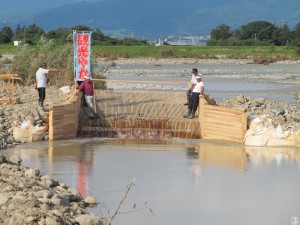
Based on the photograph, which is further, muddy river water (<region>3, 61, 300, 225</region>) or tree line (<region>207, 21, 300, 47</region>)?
tree line (<region>207, 21, 300, 47</region>)

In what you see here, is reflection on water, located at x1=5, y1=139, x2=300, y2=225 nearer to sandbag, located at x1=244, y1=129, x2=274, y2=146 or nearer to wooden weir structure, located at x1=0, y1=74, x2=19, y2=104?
sandbag, located at x1=244, y1=129, x2=274, y2=146

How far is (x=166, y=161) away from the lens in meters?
19.0

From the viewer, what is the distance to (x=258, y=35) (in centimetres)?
13050

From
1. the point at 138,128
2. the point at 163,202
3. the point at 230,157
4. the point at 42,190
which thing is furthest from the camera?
the point at 138,128

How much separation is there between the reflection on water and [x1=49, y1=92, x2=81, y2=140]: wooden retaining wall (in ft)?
1.44

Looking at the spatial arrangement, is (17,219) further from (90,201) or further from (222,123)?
(222,123)

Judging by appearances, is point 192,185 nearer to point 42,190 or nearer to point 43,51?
point 42,190

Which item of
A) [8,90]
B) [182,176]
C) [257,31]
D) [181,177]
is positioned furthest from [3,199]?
[257,31]

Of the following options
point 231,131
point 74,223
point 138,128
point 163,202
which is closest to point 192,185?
point 163,202

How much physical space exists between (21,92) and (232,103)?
25.6ft

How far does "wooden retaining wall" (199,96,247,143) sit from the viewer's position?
22266 millimetres

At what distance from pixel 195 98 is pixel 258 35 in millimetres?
108208

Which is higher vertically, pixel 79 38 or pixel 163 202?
pixel 79 38

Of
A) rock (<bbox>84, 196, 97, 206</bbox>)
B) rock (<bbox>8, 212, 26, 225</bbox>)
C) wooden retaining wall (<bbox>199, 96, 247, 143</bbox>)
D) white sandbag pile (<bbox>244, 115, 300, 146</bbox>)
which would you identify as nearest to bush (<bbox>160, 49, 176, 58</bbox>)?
wooden retaining wall (<bbox>199, 96, 247, 143</bbox>)
